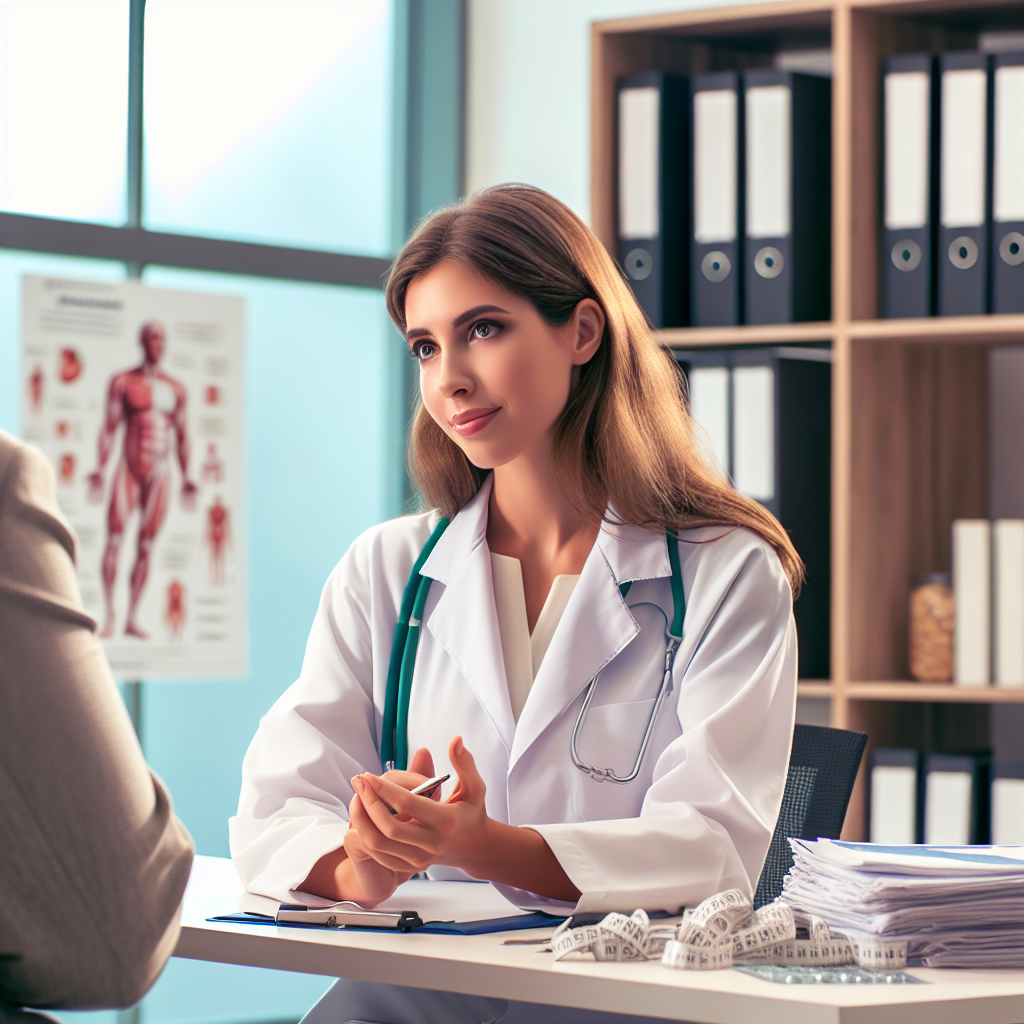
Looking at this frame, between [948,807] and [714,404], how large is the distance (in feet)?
2.77

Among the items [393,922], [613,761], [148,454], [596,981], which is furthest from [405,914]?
[148,454]

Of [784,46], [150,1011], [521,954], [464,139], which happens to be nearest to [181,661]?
[150,1011]

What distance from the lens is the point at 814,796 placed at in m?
→ 1.71

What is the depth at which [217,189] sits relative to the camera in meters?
3.33

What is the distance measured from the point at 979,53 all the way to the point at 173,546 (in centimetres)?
188

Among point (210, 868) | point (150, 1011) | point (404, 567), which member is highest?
point (404, 567)

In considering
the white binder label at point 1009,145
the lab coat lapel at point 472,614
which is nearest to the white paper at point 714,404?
the white binder label at point 1009,145

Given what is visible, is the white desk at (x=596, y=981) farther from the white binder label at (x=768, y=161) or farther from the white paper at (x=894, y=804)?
the white binder label at (x=768, y=161)

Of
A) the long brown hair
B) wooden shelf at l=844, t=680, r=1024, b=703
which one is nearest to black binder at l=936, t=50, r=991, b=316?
wooden shelf at l=844, t=680, r=1024, b=703

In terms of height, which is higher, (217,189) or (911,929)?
(217,189)

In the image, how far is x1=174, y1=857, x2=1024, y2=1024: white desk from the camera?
108 cm

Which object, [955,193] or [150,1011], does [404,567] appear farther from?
[150,1011]

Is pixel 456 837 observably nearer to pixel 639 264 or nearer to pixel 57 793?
pixel 57 793

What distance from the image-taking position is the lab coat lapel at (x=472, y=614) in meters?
1.72
